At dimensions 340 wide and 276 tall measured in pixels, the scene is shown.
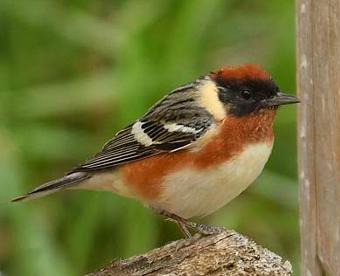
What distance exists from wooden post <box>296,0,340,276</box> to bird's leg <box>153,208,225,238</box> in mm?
234

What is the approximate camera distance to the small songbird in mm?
3438

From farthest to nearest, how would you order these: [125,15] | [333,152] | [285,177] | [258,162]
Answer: [125,15]
[285,177]
[258,162]
[333,152]

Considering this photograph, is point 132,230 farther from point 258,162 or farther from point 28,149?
point 258,162

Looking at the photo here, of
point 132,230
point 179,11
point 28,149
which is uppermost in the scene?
point 179,11

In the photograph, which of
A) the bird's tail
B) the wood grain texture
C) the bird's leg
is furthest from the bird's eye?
the wood grain texture

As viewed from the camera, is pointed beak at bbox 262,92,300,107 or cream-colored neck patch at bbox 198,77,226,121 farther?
cream-colored neck patch at bbox 198,77,226,121

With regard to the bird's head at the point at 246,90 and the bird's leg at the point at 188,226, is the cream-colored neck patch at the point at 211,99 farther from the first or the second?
the bird's leg at the point at 188,226

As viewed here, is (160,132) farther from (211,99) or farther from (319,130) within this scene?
(319,130)

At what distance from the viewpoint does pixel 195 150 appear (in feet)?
11.4

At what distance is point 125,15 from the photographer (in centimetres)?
482

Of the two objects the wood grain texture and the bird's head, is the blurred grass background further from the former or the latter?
the wood grain texture

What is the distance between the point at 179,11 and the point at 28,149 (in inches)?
30.9

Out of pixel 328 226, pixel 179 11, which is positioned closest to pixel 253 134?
pixel 328 226

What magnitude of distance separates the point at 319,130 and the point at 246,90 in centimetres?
66
